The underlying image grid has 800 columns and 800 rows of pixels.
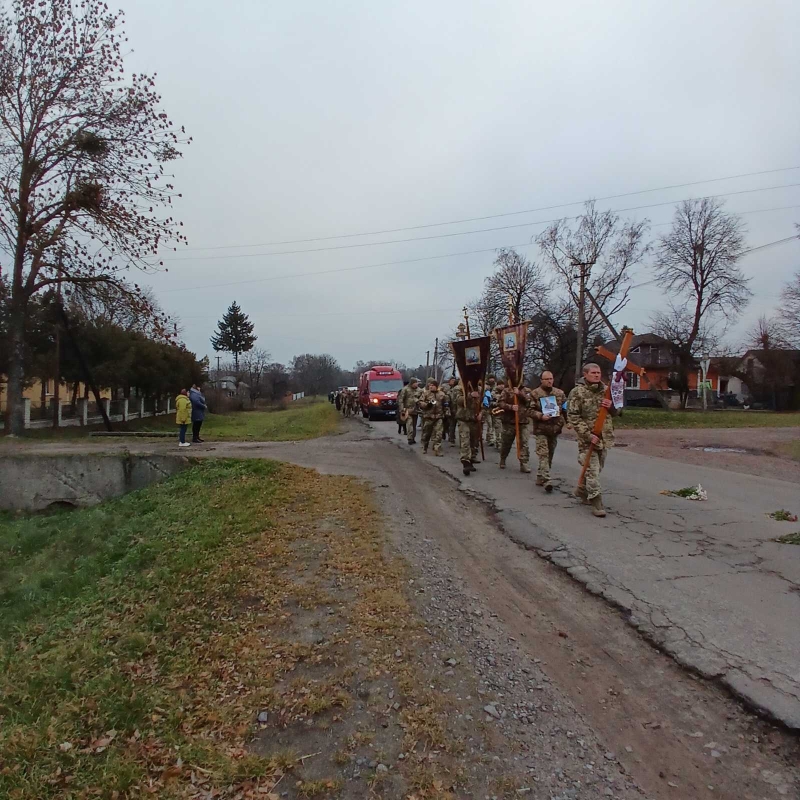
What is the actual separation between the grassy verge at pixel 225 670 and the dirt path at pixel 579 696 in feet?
1.32

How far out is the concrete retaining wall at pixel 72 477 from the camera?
1388cm

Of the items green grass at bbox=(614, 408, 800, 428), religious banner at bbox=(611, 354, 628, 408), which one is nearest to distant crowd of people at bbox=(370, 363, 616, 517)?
religious banner at bbox=(611, 354, 628, 408)

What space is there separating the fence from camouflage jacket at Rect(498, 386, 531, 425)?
19.3m

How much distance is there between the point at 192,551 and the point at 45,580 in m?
3.17

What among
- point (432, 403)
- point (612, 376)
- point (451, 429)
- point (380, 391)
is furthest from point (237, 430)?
point (612, 376)

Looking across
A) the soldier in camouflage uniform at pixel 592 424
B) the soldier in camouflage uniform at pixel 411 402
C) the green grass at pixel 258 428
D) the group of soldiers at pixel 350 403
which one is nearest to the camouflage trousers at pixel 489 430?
the soldier in camouflage uniform at pixel 411 402

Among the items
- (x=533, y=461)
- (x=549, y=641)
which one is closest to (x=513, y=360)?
(x=533, y=461)

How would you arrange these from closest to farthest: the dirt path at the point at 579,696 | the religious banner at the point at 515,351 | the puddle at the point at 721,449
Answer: the dirt path at the point at 579,696
the religious banner at the point at 515,351
the puddle at the point at 721,449

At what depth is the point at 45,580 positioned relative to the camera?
8.89m

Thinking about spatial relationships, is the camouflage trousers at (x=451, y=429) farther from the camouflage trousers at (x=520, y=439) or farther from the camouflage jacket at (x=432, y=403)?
the camouflage trousers at (x=520, y=439)

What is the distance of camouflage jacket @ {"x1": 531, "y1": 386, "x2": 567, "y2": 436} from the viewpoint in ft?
31.9

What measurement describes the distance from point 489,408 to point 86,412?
67.1ft

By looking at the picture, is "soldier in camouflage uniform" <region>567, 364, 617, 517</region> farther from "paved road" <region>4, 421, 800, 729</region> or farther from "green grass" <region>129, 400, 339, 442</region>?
"green grass" <region>129, 400, 339, 442</region>

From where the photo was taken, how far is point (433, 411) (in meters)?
13.7
